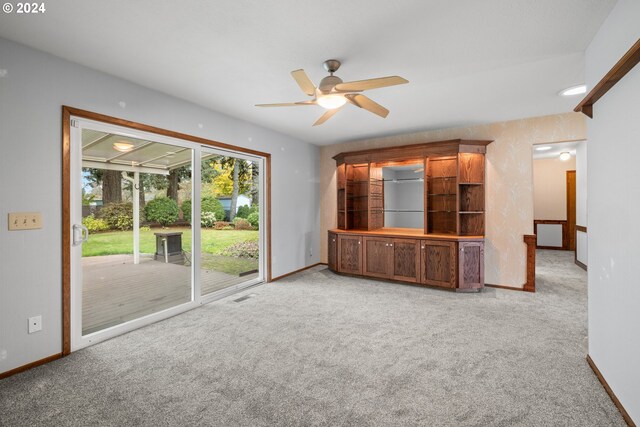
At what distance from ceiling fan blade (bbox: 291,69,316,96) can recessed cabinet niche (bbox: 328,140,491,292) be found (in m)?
2.84

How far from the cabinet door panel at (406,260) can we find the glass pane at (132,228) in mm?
3086

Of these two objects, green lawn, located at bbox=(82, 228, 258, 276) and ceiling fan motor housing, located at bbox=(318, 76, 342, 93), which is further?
green lawn, located at bbox=(82, 228, 258, 276)

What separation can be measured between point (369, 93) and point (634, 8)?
2.11 metres

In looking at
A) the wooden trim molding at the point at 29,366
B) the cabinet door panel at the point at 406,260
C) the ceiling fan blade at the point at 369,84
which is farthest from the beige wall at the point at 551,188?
the wooden trim molding at the point at 29,366

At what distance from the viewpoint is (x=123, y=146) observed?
10.3 ft

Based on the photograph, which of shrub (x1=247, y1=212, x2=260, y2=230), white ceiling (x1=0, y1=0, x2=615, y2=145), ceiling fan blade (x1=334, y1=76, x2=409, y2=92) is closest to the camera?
white ceiling (x1=0, y1=0, x2=615, y2=145)

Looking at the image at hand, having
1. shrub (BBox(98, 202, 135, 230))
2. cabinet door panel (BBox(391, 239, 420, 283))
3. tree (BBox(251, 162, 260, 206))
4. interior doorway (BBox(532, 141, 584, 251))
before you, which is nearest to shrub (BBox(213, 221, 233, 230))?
tree (BBox(251, 162, 260, 206))

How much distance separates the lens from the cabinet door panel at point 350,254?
5.10m

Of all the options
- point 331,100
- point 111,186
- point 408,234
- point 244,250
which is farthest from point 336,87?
point 244,250

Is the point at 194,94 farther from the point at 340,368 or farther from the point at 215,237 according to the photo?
the point at 340,368

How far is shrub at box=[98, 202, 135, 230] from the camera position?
3.02 metres

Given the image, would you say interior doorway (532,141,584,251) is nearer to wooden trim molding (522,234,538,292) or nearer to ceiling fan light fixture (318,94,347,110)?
wooden trim molding (522,234,538,292)

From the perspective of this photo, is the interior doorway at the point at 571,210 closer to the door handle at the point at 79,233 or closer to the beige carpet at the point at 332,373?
the beige carpet at the point at 332,373

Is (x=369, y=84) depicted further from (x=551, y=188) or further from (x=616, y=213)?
(x=551, y=188)
